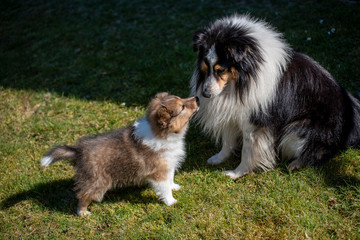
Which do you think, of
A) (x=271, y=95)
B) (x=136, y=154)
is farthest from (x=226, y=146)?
(x=136, y=154)

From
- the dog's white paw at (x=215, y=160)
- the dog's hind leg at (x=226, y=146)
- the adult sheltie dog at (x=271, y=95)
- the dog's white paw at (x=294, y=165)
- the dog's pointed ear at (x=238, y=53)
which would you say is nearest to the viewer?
the dog's pointed ear at (x=238, y=53)

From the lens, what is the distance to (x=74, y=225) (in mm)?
3123

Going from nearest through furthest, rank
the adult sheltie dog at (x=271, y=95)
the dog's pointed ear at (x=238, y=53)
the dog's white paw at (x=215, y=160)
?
the dog's pointed ear at (x=238, y=53) < the adult sheltie dog at (x=271, y=95) < the dog's white paw at (x=215, y=160)

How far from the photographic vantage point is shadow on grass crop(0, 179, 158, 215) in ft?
11.0

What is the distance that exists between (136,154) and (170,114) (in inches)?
22.6

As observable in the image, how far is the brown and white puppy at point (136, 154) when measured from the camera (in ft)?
9.72

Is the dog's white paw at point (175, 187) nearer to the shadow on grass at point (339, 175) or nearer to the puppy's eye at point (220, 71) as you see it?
the puppy's eye at point (220, 71)

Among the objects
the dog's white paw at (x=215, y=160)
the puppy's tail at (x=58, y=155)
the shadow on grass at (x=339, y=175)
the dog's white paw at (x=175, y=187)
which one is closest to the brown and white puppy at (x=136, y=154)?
the puppy's tail at (x=58, y=155)

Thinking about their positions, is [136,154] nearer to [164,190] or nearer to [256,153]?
[164,190]

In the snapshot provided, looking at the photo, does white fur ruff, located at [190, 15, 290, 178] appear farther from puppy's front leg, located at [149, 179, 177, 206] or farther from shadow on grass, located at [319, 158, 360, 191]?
puppy's front leg, located at [149, 179, 177, 206]

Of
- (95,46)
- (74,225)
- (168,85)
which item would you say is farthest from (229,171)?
(95,46)

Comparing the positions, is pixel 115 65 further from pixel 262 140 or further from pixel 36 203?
pixel 262 140

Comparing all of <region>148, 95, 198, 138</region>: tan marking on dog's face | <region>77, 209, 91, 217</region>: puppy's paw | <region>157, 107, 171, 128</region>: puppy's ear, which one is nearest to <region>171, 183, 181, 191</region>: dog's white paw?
<region>148, 95, 198, 138</region>: tan marking on dog's face

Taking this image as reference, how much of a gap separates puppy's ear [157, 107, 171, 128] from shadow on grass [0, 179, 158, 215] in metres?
1.00
